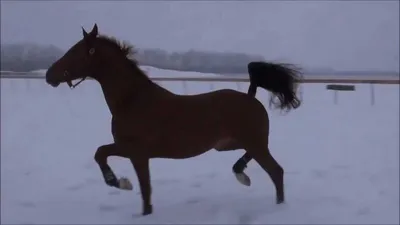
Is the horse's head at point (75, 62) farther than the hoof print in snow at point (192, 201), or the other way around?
the hoof print in snow at point (192, 201)

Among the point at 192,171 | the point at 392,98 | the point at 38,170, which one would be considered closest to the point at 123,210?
the point at 192,171

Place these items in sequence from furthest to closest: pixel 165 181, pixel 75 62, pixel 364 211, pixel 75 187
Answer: pixel 165 181, pixel 75 187, pixel 364 211, pixel 75 62

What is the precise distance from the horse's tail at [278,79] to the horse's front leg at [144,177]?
0.92m

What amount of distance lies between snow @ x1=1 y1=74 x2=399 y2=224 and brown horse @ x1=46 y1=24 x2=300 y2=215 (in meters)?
0.38

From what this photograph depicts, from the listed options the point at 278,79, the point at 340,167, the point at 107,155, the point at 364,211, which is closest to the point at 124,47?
the point at 107,155

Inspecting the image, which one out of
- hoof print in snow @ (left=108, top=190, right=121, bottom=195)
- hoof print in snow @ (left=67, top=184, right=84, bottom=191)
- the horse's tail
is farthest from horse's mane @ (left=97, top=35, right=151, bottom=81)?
hoof print in snow @ (left=67, top=184, right=84, bottom=191)

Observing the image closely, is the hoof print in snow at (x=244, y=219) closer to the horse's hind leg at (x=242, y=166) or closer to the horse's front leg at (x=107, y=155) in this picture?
the horse's hind leg at (x=242, y=166)

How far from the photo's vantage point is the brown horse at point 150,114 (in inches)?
114

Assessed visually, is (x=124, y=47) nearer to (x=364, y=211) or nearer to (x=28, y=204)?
(x=28, y=204)

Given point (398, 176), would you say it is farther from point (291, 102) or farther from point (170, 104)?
point (170, 104)

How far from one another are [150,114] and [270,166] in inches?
37.3

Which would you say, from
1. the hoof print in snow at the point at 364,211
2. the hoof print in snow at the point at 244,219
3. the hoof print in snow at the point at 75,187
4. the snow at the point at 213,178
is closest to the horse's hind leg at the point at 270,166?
the snow at the point at 213,178

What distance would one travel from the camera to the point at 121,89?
2986 millimetres

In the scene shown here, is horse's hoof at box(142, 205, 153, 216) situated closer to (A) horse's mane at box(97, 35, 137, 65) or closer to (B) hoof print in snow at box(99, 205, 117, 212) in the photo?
(B) hoof print in snow at box(99, 205, 117, 212)
